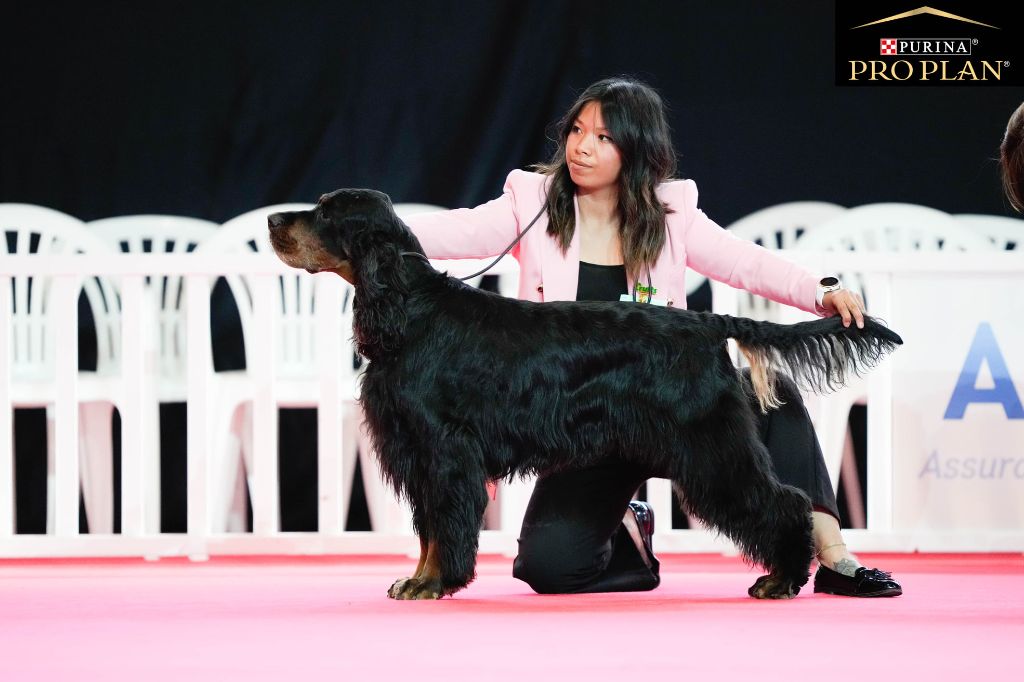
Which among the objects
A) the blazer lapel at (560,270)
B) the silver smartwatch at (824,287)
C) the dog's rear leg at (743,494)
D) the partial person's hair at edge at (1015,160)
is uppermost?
the partial person's hair at edge at (1015,160)

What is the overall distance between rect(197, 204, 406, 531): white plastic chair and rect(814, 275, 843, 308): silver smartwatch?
1745 millimetres

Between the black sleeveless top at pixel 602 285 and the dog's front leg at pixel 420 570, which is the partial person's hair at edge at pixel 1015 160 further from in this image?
the dog's front leg at pixel 420 570

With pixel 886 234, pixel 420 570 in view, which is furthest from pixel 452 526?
pixel 886 234

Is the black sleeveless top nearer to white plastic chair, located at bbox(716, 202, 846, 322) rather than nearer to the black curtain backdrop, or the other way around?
white plastic chair, located at bbox(716, 202, 846, 322)

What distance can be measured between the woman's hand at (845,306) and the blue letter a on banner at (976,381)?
1418 millimetres

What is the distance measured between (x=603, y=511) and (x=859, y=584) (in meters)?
0.58

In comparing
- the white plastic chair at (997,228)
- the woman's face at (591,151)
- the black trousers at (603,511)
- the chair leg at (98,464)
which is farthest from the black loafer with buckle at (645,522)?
the white plastic chair at (997,228)

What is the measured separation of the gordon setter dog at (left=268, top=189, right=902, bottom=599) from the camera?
9.32 ft

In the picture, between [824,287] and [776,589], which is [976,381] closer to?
[824,287]

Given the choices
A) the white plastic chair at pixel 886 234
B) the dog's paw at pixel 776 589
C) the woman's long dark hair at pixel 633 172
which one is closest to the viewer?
the dog's paw at pixel 776 589

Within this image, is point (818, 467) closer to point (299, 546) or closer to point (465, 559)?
point (465, 559)

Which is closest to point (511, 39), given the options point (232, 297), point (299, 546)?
point (232, 297)

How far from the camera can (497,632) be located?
8.11ft

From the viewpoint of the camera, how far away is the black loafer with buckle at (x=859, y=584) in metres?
3.07
